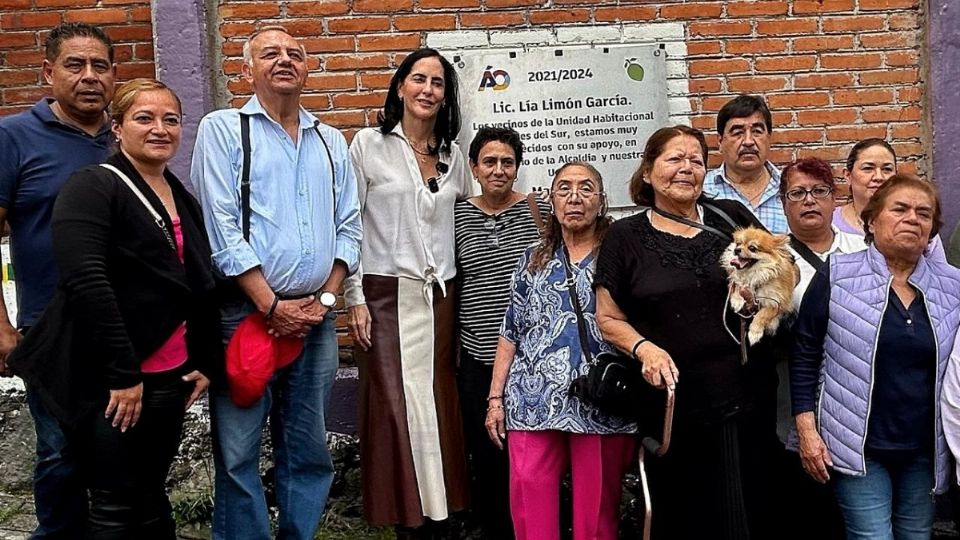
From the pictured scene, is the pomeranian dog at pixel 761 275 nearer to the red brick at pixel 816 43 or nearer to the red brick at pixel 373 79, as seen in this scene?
the red brick at pixel 816 43

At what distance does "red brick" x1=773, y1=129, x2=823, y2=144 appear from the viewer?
5090 mm

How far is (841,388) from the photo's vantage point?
332 centimetres

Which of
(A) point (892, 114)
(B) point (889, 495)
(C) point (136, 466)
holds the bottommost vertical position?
(B) point (889, 495)

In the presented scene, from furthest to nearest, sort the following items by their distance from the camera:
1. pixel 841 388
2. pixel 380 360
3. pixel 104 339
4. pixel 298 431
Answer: pixel 380 360
pixel 298 431
pixel 841 388
pixel 104 339

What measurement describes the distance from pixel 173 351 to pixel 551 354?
1.35 metres

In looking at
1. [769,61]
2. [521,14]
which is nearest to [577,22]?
[521,14]

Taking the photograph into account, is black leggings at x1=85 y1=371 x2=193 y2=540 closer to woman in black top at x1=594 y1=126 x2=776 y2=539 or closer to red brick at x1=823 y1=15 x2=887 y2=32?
woman in black top at x1=594 y1=126 x2=776 y2=539

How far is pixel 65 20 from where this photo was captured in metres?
5.03

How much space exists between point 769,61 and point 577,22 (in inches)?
40.0

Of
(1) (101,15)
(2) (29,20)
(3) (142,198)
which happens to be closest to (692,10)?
(1) (101,15)

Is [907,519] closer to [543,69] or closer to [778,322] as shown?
[778,322]

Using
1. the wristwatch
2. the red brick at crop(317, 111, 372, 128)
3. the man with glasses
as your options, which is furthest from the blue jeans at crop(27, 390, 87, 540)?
the man with glasses

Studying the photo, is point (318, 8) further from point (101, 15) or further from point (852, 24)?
point (852, 24)

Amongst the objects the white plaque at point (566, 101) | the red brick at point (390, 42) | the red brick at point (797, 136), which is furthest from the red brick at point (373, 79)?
the red brick at point (797, 136)
